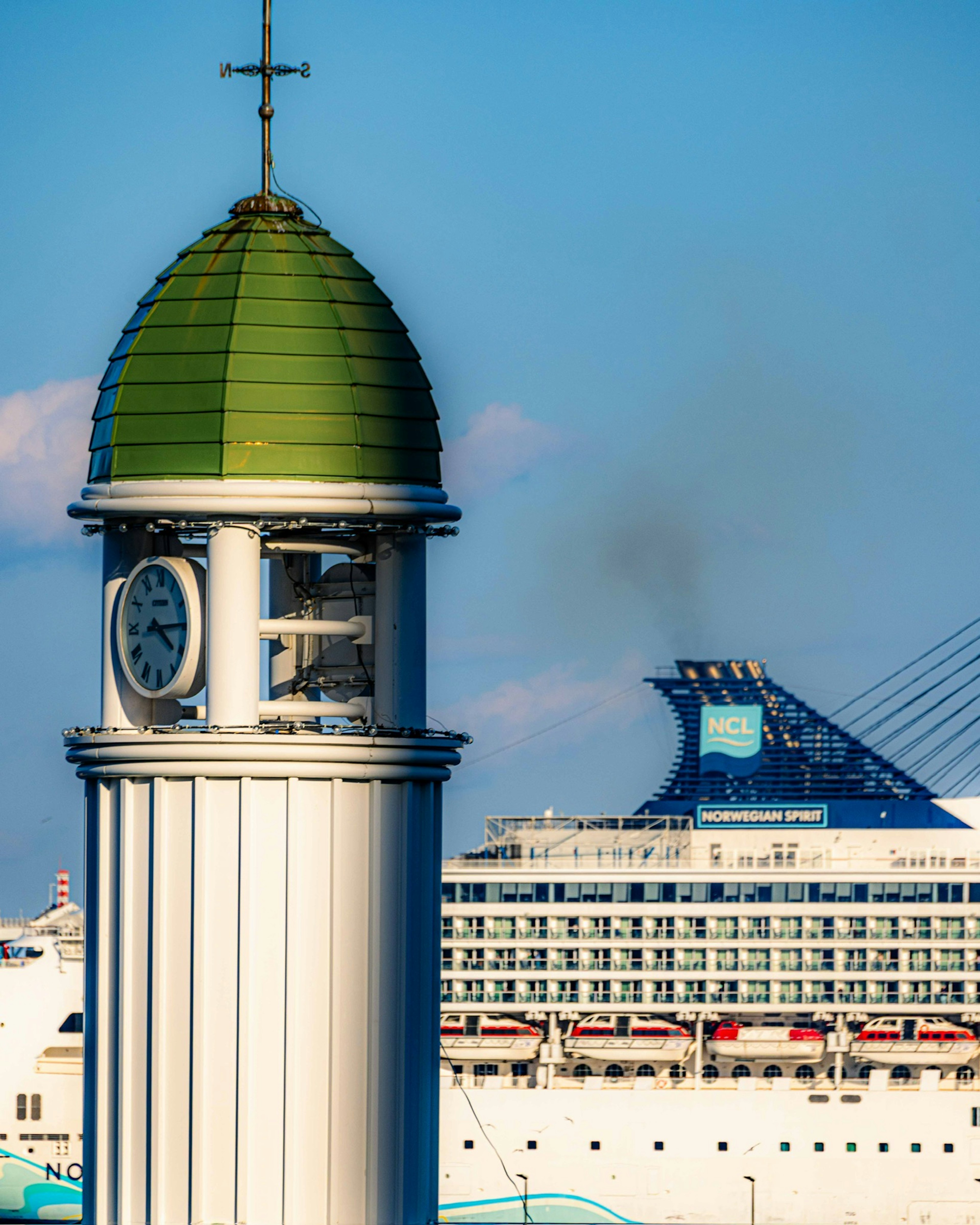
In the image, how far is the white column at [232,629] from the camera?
13.3 metres

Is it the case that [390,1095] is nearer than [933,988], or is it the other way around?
[390,1095]

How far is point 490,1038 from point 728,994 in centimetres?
889

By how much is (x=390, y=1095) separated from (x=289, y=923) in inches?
40.7

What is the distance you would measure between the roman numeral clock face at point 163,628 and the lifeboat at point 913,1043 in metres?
85.0

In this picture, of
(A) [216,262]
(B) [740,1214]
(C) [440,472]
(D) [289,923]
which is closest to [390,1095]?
(D) [289,923]

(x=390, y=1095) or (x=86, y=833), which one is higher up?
(x=86, y=833)

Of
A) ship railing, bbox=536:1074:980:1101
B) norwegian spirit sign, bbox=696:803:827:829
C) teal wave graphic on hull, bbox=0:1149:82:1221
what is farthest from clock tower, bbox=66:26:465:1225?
norwegian spirit sign, bbox=696:803:827:829

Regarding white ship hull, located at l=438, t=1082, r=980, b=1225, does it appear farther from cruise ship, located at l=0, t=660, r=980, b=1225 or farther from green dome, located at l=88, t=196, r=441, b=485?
green dome, located at l=88, t=196, r=441, b=485

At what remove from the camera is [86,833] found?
533 inches

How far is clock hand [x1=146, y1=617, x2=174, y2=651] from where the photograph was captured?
13.5m

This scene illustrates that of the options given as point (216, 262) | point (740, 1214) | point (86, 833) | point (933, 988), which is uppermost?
point (216, 262)

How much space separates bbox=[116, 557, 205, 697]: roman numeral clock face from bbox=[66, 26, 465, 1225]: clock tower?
0.04ft

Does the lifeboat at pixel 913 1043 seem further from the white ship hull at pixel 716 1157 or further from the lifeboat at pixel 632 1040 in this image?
the lifeboat at pixel 632 1040

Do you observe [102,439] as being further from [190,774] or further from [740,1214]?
[740,1214]
